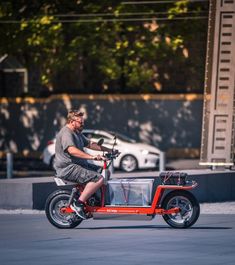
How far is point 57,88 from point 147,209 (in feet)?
115

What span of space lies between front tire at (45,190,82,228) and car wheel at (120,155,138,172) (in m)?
22.5

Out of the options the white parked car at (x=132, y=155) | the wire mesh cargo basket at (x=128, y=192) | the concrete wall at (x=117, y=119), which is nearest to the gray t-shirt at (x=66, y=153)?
the wire mesh cargo basket at (x=128, y=192)

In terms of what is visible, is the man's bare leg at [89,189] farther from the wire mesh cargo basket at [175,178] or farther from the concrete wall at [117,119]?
the concrete wall at [117,119]

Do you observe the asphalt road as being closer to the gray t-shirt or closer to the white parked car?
the gray t-shirt

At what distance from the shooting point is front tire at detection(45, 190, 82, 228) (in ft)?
54.3

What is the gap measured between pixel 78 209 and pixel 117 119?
30.7 meters

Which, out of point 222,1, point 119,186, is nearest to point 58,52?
point 222,1

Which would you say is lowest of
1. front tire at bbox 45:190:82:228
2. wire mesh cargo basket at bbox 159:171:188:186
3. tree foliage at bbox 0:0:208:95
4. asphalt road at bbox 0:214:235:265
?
asphalt road at bbox 0:214:235:265

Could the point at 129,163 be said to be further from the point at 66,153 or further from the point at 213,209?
the point at 66,153

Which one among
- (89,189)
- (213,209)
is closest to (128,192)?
(89,189)

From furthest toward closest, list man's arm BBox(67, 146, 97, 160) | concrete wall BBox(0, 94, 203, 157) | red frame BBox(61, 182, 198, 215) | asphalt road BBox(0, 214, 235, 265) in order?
concrete wall BBox(0, 94, 203, 157) → red frame BBox(61, 182, 198, 215) → man's arm BBox(67, 146, 97, 160) → asphalt road BBox(0, 214, 235, 265)

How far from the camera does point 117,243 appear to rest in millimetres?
14695

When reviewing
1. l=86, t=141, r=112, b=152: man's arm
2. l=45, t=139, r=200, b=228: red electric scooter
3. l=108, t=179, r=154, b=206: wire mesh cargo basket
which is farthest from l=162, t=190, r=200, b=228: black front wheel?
l=86, t=141, r=112, b=152: man's arm

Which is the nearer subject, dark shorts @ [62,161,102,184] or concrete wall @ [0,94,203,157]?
dark shorts @ [62,161,102,184]
